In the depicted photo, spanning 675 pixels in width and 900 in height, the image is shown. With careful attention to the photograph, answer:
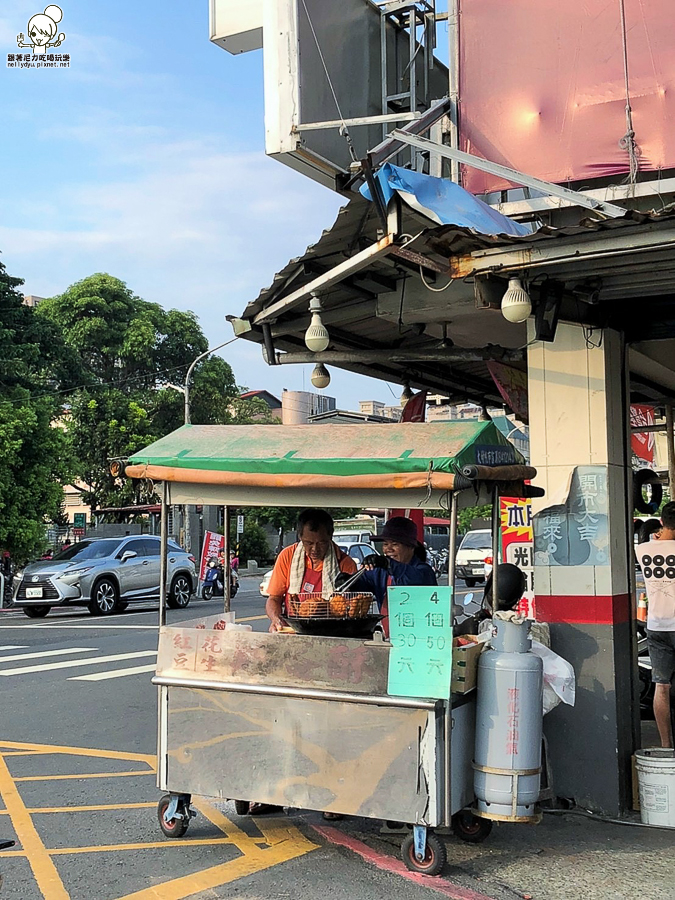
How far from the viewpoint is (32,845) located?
5199 millimetres

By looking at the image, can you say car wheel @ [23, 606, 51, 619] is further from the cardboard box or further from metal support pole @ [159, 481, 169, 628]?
the cardboard box

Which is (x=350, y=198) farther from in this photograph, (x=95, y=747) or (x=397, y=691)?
(x=95, y=747)

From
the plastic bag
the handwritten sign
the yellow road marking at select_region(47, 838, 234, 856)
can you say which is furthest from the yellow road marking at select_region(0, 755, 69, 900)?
the plastic bag

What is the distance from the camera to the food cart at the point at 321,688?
4.66 m

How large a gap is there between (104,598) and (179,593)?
2.41 metres

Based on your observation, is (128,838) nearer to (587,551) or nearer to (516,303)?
(587,551)

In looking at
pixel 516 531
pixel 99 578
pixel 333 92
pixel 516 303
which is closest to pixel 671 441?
pixel 516 531

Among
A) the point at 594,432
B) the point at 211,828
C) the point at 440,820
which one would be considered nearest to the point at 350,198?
the point at 594,432

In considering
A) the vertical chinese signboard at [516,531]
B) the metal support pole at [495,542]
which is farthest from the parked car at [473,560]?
the metal support pole at [495,542]

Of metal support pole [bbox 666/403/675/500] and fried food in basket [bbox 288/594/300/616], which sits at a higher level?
metal support pole [bbox 666/403/675/500]

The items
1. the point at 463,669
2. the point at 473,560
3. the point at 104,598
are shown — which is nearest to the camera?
the point at 463,669

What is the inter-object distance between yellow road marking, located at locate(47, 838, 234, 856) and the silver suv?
1432cm

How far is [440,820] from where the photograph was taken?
4.61m

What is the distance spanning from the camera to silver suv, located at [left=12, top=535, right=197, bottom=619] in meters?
19.0
